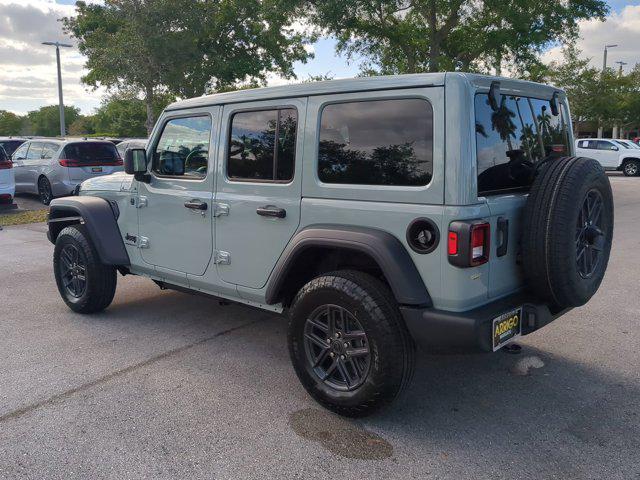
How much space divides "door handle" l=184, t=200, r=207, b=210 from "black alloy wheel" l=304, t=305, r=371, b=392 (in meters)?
1.30

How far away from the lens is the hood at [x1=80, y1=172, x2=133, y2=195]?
16.5 feet

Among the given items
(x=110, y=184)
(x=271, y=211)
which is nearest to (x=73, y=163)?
(x=110, y=184)

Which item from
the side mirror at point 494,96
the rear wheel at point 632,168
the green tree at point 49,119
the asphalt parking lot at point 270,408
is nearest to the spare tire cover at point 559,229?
the side mirror at point 494,96

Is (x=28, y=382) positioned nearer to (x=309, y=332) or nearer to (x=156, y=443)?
(x=156, y=443)

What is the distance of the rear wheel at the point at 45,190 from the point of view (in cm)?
1358

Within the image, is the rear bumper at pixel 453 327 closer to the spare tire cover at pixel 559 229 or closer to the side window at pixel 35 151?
the spare tire cover at pixel 559 229

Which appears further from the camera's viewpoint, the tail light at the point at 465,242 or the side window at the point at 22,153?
the side window at the point at 22,153

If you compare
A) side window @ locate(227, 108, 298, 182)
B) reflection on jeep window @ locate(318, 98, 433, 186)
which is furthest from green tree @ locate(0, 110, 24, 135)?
reflection on jeep window @ locate(318, 98, 433, 186)

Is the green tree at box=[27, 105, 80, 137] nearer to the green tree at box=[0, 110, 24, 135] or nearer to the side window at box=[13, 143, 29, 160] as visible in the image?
the green tree at box=[0, 110, 24, 135]

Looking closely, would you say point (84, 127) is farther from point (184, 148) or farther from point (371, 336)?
point (371, 336)

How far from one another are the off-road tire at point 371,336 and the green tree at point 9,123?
87.0m

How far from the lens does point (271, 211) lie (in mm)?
3688

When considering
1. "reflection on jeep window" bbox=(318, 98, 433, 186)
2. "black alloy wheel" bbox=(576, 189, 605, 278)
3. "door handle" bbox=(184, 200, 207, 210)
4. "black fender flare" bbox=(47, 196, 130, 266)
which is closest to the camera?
"reflection on jeep window" bbox=(318, 98, 433, 186)

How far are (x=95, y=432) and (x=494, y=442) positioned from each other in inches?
87.5
